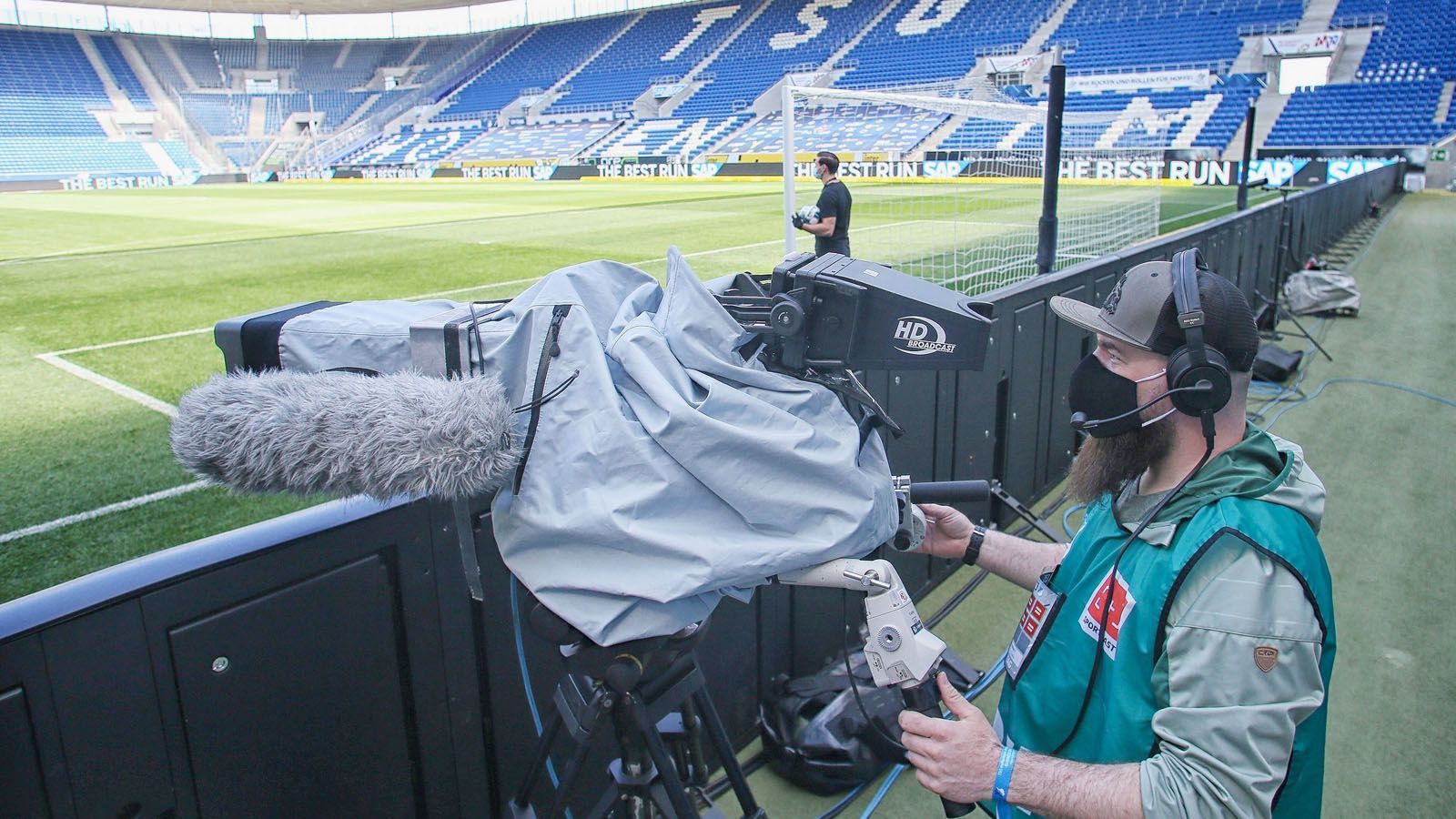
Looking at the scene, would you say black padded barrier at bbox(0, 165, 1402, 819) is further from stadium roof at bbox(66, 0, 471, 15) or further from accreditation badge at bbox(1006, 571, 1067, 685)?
stadium roof at bbox(66, 0, 471, 15)

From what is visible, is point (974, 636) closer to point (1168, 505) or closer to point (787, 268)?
point (1168, 505)

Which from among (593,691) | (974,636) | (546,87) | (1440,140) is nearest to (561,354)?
(593,691)

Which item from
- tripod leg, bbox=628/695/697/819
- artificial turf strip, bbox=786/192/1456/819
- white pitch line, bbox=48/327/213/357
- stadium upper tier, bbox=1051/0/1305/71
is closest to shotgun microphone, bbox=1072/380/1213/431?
tripod leg, bbox=628/695/697/819

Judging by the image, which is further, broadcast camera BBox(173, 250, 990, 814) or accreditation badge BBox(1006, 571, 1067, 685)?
accreditation badge BBox(1006, 571, 1067, 685)

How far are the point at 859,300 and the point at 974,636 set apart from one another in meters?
2.63

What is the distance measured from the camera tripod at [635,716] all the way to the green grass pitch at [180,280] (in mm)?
1153

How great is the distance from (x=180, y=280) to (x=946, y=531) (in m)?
11.7

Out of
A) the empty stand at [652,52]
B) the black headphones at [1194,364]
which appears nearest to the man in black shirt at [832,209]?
the black headphones at [1194,364]

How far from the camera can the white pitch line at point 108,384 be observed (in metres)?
6.21

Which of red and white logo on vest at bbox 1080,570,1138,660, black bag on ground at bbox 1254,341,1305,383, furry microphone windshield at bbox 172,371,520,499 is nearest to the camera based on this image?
furry microphone windshield at bbox 172,371,520,499

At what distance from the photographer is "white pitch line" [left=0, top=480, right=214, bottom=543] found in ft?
13.5

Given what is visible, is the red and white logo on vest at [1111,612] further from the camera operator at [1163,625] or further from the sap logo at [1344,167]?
the sap logo at [1344,167]

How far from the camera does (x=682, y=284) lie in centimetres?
138

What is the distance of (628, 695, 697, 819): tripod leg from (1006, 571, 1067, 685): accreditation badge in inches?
28.2
